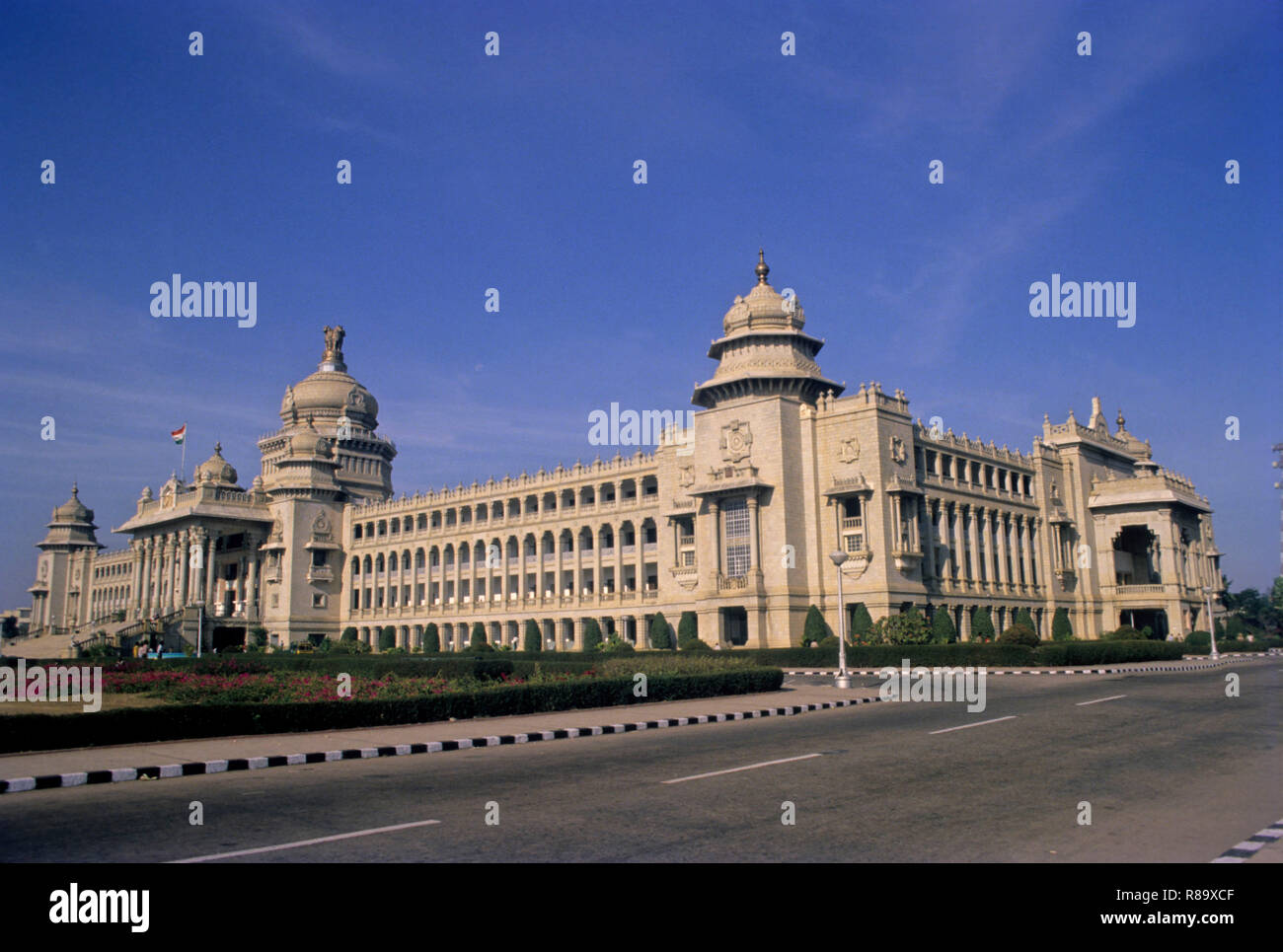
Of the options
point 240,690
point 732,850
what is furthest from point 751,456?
point 732,850

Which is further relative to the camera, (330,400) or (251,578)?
(330,400)

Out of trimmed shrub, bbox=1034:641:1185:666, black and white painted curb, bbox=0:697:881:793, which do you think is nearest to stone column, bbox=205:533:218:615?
trimmed shrub, bbox=1034:641:1185:666

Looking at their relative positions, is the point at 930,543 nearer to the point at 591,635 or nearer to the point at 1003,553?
the point at 1003,553

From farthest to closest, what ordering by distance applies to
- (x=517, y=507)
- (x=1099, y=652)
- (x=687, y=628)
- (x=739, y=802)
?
(x=517, y=507) < (x=687, y=628) < (x=1099, y=652) < (x=739, y=802)

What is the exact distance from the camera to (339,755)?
1769 centimetres

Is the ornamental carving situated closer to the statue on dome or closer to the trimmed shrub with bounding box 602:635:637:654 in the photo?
the trimmed shrub with bounding box 602:635:637:654

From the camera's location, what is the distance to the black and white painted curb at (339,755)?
14484 millimetres

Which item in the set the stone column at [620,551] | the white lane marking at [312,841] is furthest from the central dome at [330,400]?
the white lane marking at [312,841]

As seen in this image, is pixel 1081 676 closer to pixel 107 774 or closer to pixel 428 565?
pixel 107 774

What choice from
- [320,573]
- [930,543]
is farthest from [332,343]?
[930,543]

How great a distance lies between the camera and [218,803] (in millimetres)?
12562

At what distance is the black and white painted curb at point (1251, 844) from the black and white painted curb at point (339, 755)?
13.7 meters

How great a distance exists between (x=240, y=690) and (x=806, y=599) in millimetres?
35242

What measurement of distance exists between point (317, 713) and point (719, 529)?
38903 millimetres
